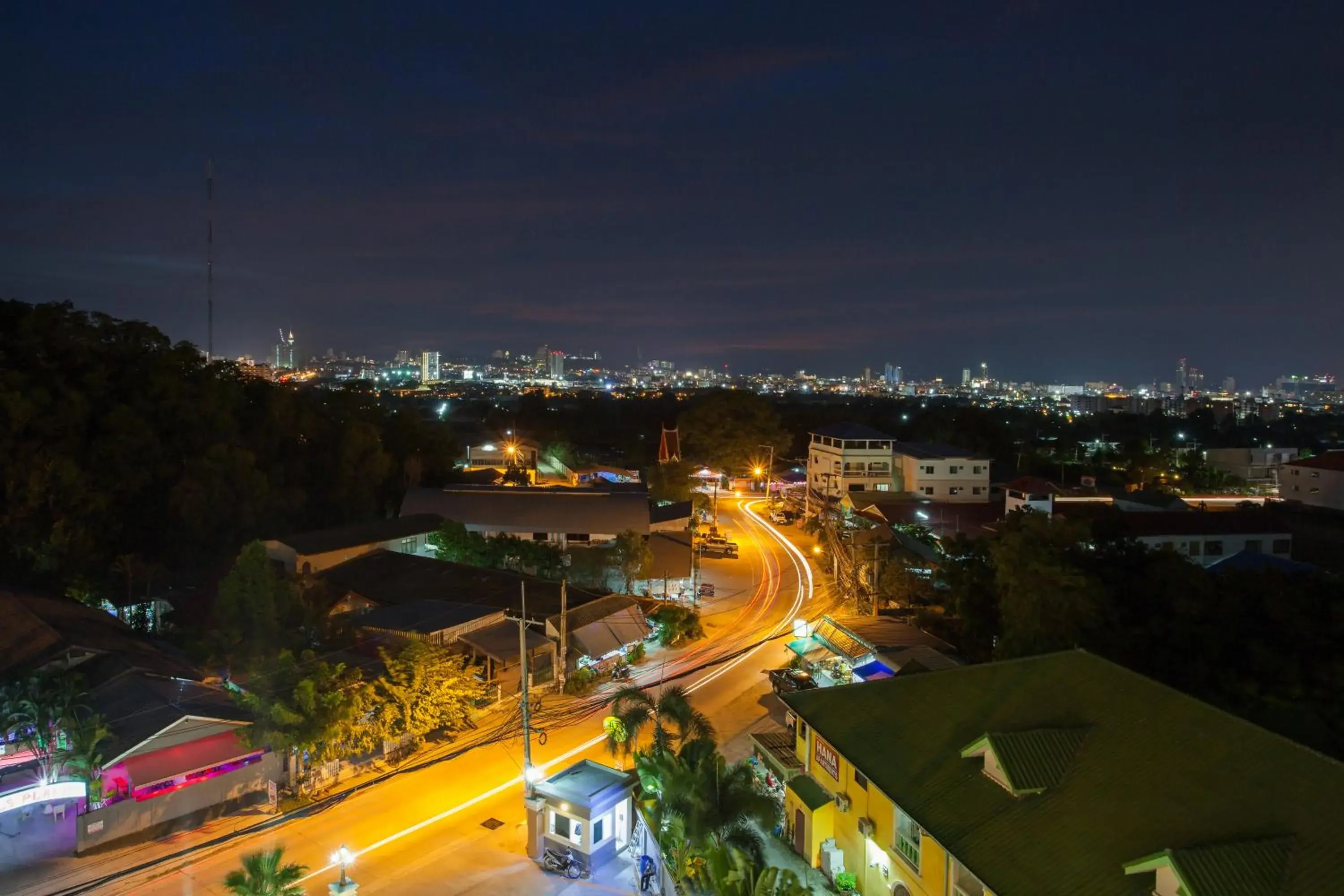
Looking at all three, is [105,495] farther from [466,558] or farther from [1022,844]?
[1022,844]

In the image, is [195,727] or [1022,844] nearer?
[1022,844]

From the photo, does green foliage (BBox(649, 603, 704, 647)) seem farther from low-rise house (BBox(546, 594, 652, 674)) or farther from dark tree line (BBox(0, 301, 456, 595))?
dark tree line (BBox(0, 301, 456, 595))

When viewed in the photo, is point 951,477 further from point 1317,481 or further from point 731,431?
point 1317,481

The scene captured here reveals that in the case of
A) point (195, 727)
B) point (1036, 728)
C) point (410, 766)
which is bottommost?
point (410, 766)

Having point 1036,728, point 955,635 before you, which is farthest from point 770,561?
point 1036,728

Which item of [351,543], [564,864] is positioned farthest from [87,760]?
[351,543]

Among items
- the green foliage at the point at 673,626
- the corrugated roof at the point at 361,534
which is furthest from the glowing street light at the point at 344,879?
the corrugated roof at the point at 361,534
